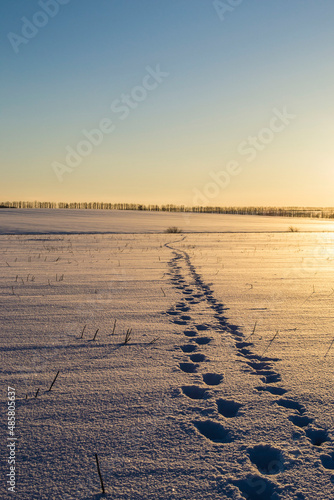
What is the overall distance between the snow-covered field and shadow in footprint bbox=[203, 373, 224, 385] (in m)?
0.01

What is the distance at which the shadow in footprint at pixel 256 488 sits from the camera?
1.56 metres

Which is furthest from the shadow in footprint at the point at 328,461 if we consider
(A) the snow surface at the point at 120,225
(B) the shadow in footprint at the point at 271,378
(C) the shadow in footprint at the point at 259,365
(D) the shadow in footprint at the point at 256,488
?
(A) the snow surface at the point at 120,225

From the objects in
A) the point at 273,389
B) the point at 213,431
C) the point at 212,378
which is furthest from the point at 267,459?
the point at 212,378

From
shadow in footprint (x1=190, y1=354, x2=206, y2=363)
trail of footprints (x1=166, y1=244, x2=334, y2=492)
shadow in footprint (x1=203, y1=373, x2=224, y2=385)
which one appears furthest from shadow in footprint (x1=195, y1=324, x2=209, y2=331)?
shadow in footprint (x1=203, y1=373, x2=224, y2=385)

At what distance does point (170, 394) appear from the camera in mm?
2357

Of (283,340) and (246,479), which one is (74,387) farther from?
(283,340)

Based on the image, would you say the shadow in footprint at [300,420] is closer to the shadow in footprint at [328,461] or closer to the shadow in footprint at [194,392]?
the shadow in footprint at [328,461]

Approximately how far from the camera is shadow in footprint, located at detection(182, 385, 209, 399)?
2.37 m

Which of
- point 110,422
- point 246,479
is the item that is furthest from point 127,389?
point 246,479

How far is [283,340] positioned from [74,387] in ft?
6.77

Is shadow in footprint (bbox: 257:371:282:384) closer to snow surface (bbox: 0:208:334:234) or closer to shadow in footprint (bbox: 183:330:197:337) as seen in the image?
shadow in footprint (bbox: 183:330:197:337)

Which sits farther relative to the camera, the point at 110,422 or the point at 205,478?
the point at 110,422

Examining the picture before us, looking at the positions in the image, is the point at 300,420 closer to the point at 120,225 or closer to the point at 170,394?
the point at 170,394

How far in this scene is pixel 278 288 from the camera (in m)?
5.65
